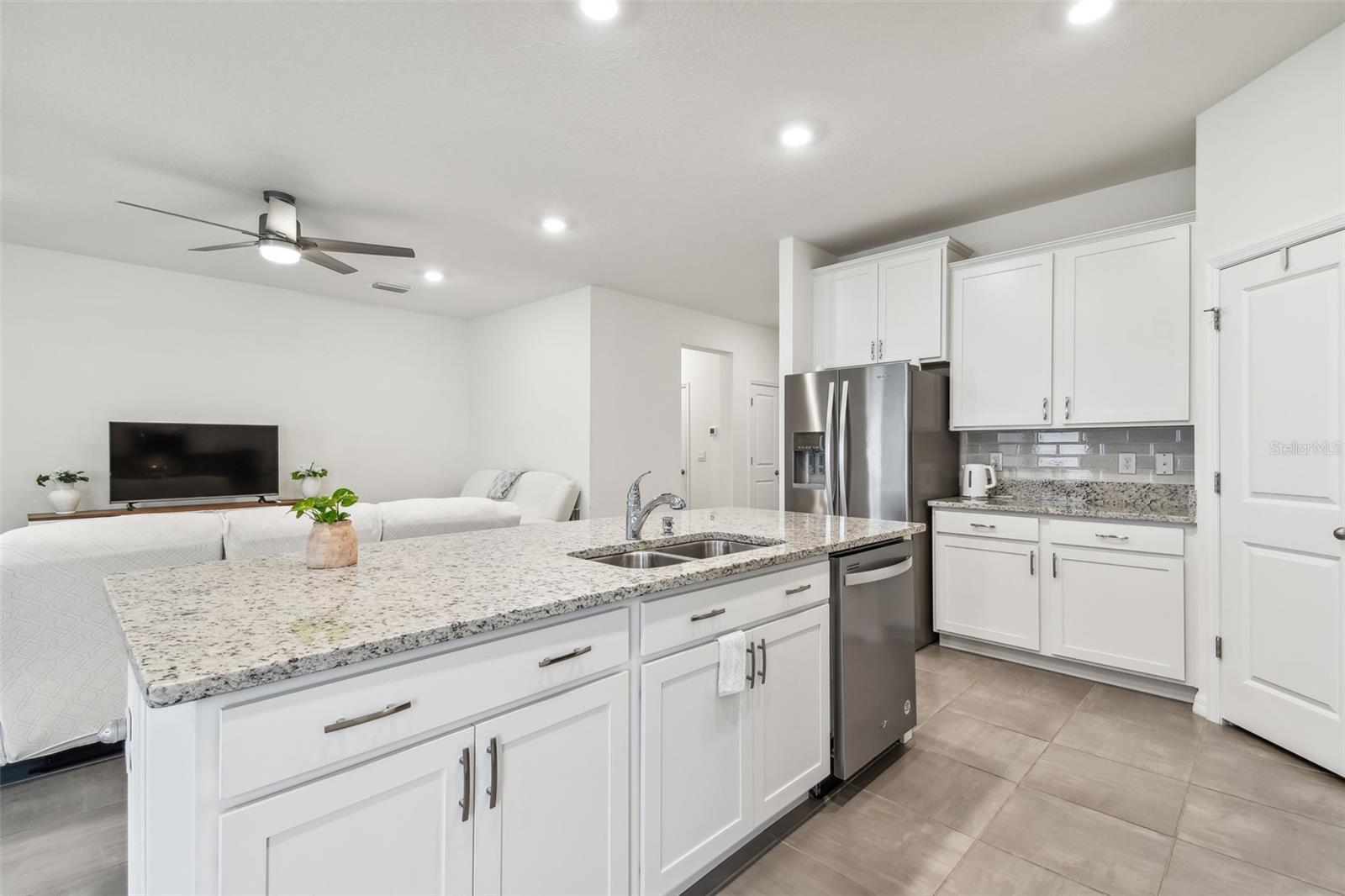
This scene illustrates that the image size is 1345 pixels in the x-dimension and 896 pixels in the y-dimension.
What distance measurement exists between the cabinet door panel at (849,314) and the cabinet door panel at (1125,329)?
1.04m

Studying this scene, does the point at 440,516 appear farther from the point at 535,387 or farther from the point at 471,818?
the point at 535,387

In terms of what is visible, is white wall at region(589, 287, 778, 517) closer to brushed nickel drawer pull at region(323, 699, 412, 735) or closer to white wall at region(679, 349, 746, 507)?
white wall at region(679, 349, 746, 507)

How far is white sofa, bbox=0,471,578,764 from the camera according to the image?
1950 mm

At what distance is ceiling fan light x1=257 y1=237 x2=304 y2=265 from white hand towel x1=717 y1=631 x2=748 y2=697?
130 inches

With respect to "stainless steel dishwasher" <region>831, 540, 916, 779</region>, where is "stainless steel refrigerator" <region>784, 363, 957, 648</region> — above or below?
above

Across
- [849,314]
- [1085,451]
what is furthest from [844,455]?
[1085,451]

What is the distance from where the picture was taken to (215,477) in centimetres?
508

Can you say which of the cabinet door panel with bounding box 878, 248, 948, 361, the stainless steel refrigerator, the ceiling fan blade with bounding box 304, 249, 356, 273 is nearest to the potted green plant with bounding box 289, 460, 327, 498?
the ceiling fan blade with bounding box 304, 249, 356, 273

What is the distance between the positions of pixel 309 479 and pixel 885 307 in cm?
524

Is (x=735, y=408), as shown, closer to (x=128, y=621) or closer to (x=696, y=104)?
(x=696, y=104)

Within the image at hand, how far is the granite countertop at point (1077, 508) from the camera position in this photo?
2.85 m

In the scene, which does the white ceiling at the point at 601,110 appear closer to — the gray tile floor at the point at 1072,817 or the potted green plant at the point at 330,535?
the potted green plant at the point at 330,535

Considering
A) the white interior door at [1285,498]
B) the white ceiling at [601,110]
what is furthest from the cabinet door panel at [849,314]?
the white interior door at [1285,498]

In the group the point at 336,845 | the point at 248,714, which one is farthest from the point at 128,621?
the point at 336,845
